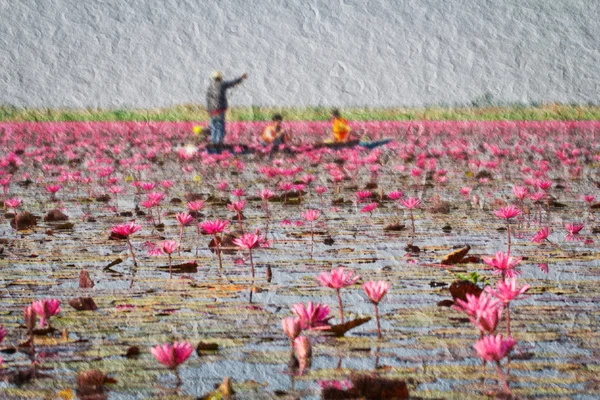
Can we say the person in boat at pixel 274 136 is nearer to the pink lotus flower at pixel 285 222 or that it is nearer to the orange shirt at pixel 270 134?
the orange shirt at pixel 270 134

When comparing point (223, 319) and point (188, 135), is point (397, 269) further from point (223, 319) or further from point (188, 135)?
point (188, 135)

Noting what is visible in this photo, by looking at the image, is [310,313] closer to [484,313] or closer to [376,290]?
[376,290]

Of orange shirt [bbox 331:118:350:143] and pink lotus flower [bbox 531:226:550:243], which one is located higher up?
orange shirt [bbox 331:118:350:143]

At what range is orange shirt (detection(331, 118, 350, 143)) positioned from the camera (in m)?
6.76

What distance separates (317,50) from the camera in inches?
137

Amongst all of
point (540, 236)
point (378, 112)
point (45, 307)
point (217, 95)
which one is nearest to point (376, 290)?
point (45, 307)

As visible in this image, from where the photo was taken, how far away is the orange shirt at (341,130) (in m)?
6.76

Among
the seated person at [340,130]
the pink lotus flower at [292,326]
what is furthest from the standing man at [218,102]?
the pink lotus flower at [292,326]

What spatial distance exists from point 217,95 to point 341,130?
248 centimetres

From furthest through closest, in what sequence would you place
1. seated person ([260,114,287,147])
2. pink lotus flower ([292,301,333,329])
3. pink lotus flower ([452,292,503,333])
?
seated person ([260,114,287,147]) < pink lotus flower ([292,301,333,329]) < pink lotus flower ([452,292,503,333])

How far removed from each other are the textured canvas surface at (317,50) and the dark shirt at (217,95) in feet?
0.50

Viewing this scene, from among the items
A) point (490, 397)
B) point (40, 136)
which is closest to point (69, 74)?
point (490, 397)

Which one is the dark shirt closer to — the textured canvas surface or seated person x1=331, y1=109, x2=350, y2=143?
the textured canvas surface

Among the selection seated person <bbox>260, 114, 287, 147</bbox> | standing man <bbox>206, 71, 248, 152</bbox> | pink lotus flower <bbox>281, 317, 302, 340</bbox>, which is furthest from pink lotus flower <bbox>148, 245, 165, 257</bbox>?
seated person <bbox>260, 114, 287, 147</bbox>
